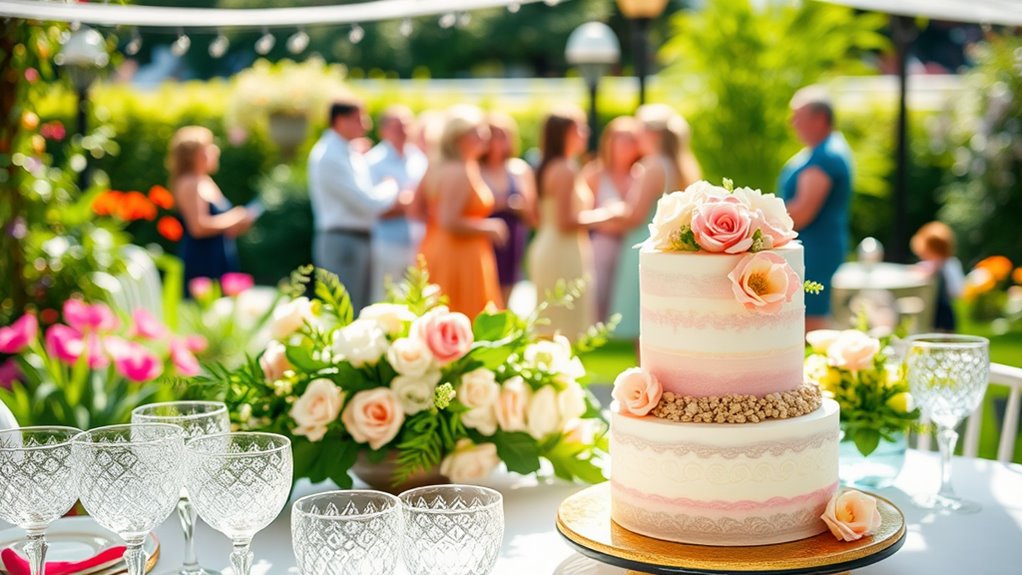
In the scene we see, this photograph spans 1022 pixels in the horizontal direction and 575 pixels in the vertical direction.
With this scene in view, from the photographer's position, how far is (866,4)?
3814 mm

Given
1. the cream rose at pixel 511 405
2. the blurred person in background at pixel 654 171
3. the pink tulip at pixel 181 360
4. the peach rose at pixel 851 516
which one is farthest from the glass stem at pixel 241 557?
the blurred person in background at pixel 654 171

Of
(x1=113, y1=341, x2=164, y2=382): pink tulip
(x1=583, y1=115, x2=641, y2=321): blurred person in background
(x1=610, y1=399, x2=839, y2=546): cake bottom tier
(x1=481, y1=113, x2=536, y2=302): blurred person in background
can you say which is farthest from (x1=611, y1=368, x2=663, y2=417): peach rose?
(x1=583, y1=115, x2=641, y2=321): blurred person in background

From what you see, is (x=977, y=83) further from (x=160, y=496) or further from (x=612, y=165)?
(x=160, y=496)

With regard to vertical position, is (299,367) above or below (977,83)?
below

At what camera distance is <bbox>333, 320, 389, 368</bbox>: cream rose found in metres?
2.36

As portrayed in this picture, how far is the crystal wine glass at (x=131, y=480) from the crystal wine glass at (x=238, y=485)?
0.03 metres

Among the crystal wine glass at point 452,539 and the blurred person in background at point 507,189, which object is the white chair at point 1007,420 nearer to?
the crystal wine glass at point 452,539

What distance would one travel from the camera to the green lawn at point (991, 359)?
6828 millimetres

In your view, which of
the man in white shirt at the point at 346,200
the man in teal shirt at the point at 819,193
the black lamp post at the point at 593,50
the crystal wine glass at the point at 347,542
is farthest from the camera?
the black lamp post at the point at 593,50

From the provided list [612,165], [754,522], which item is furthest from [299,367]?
[612,165]

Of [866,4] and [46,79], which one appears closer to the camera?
[866,4]

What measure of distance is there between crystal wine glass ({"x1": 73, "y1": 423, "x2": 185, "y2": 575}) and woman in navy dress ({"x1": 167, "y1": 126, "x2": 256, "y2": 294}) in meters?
6.13

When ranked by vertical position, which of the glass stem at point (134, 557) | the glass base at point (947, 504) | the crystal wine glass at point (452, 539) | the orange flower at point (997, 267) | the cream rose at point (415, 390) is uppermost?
the cream rose at point (415, 390)

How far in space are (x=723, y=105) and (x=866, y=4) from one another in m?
8.41
